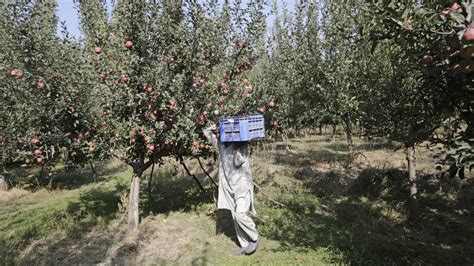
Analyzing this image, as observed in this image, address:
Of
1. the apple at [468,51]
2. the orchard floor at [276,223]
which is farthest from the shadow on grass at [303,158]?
the apple at [468,51]

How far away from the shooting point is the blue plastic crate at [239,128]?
5.93 meters

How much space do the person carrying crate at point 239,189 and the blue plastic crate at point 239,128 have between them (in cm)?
24

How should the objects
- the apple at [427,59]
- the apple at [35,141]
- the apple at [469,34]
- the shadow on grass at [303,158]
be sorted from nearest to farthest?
the apple at [469,34]
the apple at [427,59]
the apple at [35,141]
the shadow on grass at [303,158]

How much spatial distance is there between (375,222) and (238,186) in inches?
168

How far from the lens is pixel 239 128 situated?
5965 mm

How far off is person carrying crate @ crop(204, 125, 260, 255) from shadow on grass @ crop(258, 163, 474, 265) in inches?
28.8

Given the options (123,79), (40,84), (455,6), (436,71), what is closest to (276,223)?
(123,79)

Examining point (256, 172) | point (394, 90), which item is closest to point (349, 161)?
point (256, 172)

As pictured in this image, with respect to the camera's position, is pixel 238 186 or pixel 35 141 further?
pixel 35 141

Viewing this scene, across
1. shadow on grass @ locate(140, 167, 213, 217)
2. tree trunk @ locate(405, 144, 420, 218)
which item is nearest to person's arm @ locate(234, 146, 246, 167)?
shadow on grass @ locate(140, 167, 213, 217)

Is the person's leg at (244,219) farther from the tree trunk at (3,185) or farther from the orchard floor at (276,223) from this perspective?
the tree trunk at (3,185)

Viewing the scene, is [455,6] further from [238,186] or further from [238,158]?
[238,186]

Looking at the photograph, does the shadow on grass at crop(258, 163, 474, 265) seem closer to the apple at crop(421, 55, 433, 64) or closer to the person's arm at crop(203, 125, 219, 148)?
the person's arm at crop(203, 125, 219, 148)

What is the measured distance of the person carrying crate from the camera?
20.3ft
